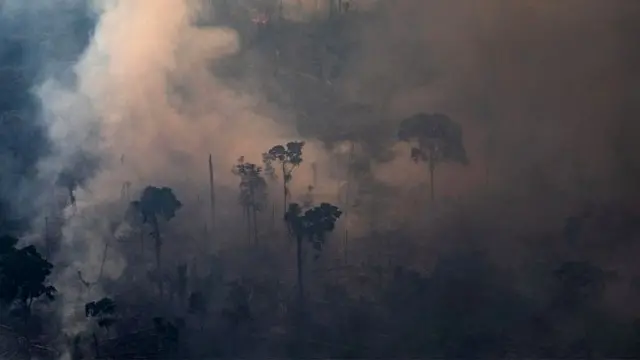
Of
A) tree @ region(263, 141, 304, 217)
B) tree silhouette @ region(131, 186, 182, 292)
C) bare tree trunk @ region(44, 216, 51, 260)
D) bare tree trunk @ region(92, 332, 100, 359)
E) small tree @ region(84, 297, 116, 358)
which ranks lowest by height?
bare tree trunk @ region(92, 332, 100, 359)

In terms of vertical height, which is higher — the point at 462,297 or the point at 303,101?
the point at 303,101

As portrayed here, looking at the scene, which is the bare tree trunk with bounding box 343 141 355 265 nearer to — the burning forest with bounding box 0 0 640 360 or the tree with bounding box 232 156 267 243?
the burning forest with bounding box 0 0 640 360

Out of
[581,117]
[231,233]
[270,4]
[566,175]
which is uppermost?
[270,4]

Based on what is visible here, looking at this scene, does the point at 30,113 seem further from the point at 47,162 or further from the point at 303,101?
the point at 303,101

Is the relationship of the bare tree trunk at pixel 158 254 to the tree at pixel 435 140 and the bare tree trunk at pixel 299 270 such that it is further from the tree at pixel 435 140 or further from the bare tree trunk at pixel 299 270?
the tree at pixel 435 140

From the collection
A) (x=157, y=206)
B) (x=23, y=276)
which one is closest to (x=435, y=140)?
(x=157, y=206)

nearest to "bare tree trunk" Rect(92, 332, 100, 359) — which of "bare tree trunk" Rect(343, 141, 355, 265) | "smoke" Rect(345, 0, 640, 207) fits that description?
"bare tree trunk" Rect(343, 141, 355, 265)

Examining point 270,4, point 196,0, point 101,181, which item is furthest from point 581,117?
point 101,181
